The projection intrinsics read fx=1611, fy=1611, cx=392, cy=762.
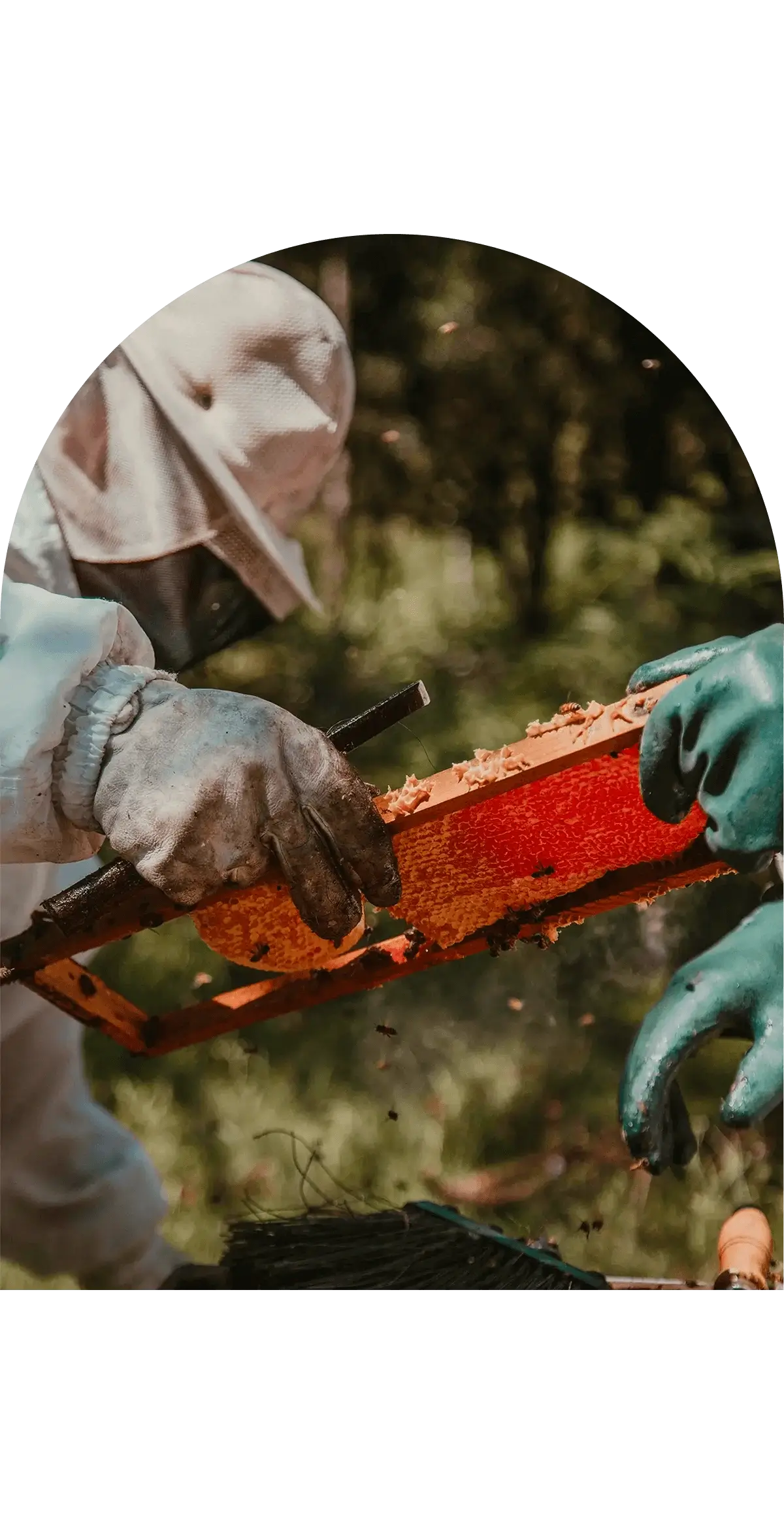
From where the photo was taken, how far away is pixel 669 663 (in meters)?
2.47

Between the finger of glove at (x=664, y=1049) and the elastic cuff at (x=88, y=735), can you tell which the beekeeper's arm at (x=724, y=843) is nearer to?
the finger of glove at (x=664, y=1049)

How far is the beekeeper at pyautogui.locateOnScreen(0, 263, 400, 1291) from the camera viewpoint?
7.98ft

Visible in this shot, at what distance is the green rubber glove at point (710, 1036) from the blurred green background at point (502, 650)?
0.15 m

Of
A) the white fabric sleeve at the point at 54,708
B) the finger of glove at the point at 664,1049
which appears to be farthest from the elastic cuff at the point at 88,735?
the finger of glove at the point at 664,1049

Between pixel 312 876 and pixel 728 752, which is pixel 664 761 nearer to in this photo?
pixel 728 752

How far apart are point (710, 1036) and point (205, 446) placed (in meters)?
1.22

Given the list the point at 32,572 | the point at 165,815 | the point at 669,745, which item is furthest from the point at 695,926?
the point at 32,572

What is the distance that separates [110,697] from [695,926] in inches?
38.8

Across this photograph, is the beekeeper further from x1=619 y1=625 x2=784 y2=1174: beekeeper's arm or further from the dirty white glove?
x1=619 y1=625 x2=784 y2=1174: beekeeper's arm

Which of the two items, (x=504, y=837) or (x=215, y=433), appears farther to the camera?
(x=215, y=433)

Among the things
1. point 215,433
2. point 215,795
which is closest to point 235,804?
point 215,795

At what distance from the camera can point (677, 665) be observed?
245cm

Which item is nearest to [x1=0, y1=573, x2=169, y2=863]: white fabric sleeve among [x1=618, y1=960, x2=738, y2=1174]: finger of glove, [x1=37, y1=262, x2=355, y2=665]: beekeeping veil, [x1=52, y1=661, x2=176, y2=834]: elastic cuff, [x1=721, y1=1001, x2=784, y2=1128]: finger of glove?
[x1=52, y1=661, x2=176, y2=834]: elastic cuff

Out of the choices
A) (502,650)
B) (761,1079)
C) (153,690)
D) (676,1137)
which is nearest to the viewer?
(761,1079)
